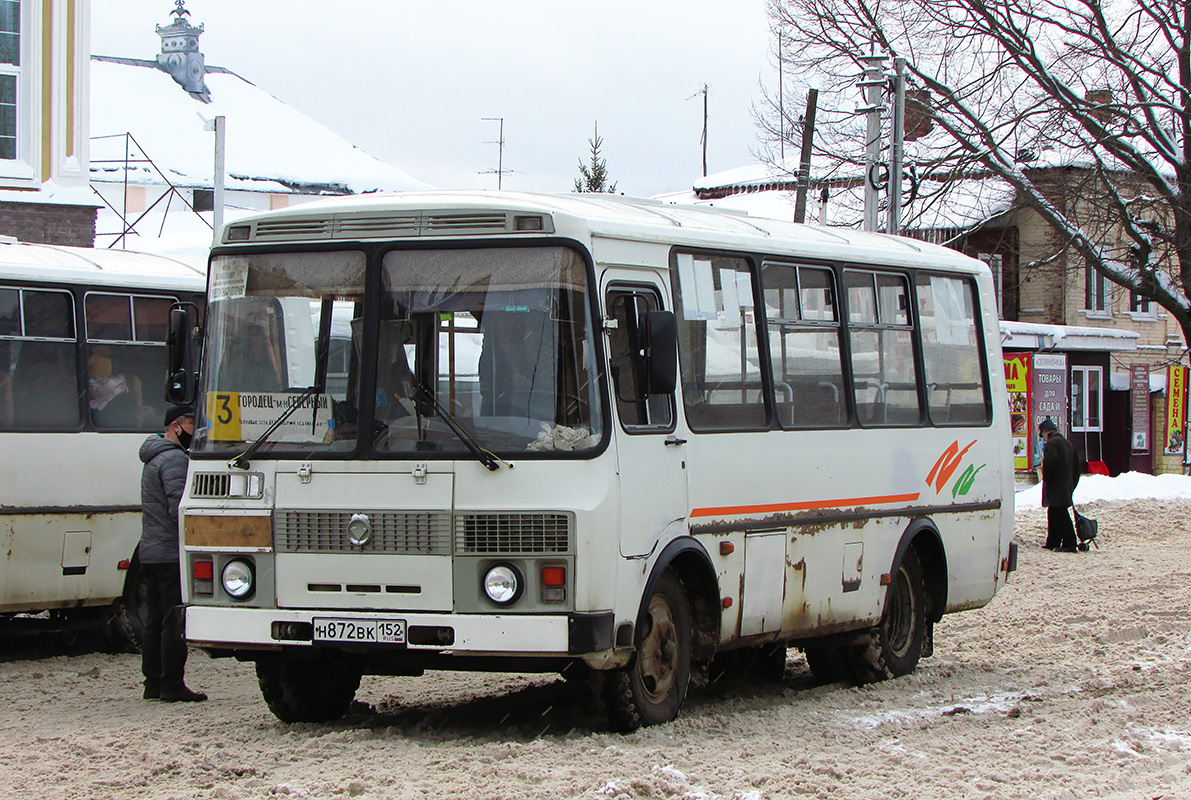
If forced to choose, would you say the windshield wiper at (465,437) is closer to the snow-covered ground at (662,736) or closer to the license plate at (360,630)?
the license plate at (360,630)

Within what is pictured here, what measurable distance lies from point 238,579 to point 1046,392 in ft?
92.7

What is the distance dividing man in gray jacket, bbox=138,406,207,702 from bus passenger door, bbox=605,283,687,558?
9.94ft

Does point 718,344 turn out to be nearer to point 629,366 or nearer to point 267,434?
point 629,366

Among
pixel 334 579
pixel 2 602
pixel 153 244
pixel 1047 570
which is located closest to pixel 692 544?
pixel 334 579

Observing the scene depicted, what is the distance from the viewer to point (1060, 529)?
22.4 metres

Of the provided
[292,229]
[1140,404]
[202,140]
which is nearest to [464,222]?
[292,229]

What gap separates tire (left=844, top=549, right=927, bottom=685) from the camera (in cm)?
1116

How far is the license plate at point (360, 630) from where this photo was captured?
811 centimetres

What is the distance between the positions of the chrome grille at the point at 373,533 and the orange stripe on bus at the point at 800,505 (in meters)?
1.57

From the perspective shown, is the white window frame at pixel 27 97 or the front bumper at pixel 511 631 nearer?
the front bumper at pixel 511 631

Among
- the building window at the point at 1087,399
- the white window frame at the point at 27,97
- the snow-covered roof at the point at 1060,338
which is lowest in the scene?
the building window at the point at 1087,399

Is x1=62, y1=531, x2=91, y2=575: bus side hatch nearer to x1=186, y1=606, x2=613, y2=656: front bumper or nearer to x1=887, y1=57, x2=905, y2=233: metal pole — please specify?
x1=186, y1=606, x2=613, y2=656: front bumper

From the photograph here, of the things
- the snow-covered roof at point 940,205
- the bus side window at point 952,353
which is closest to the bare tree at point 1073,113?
the snow-covered roof at point 940,205

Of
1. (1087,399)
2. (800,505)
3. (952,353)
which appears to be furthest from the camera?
(1087,399)
